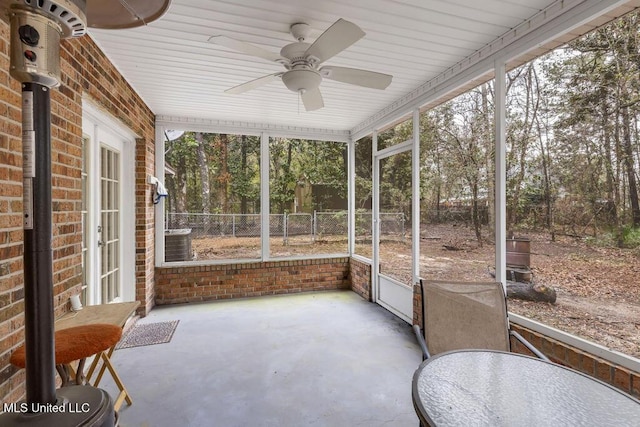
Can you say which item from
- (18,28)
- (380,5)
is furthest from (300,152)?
(18,28)

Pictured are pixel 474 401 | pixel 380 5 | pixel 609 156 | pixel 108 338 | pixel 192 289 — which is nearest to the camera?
pixel 474 401

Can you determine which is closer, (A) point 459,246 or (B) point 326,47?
(B) point 326,47

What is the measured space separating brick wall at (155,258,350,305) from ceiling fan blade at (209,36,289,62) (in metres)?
3.54

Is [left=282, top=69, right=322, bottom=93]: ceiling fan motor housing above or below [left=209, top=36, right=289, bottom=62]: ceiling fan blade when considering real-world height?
below

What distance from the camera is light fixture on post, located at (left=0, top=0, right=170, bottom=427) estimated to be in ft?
3.08

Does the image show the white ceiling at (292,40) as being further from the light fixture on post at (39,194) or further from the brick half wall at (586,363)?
the brick half wall at (586,363)

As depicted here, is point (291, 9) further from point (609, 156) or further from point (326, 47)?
point (609, 156)

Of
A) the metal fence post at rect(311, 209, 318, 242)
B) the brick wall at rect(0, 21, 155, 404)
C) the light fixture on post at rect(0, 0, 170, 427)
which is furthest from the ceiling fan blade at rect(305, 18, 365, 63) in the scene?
the metal fence post at rect(311, 209, 318, 242)

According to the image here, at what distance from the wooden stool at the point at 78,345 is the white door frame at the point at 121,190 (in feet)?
4.53

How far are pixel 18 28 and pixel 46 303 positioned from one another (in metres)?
0.83

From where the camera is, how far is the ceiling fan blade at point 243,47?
1897 millimetres

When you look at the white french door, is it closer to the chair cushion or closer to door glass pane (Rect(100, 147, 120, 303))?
door glass pane (Rect(100, 147, 120, 303))

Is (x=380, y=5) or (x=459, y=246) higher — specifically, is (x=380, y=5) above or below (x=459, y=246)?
above

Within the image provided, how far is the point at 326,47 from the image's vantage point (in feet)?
6.48
